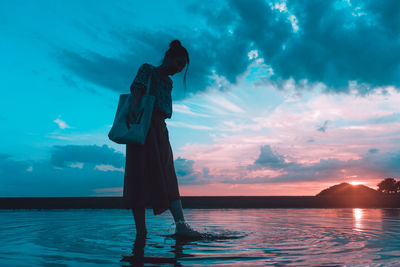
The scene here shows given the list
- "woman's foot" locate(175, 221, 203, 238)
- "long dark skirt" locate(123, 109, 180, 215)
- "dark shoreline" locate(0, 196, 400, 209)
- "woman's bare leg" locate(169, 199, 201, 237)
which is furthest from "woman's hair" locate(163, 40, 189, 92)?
"dark shoreline" locate(0, 196, 400, 209)

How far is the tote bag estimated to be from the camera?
3281mm

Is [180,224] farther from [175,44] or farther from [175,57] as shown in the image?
[175,44]

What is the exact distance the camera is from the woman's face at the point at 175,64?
384 centimetres

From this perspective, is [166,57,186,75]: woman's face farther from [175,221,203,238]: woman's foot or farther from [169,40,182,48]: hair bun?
[175,221,203,238]: woman's foot

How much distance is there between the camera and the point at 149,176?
3.62 meters

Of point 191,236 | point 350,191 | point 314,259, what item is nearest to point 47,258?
point 191,236

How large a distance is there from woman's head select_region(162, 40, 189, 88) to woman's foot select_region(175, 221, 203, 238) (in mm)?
1742

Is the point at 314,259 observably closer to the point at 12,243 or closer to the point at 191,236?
the point at 191,236

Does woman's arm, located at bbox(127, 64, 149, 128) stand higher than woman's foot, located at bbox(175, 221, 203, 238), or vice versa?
woman's arm, located at bbox(127, 64, 149, 128)

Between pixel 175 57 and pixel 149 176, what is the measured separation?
1.39 metres

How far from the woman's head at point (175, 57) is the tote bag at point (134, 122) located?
400 mm

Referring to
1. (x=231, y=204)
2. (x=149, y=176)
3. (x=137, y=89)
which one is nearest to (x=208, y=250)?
(x=149, y=176)

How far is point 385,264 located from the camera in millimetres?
2199

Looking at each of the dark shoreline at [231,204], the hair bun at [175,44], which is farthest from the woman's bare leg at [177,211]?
the dark shoreline at [231,204]
